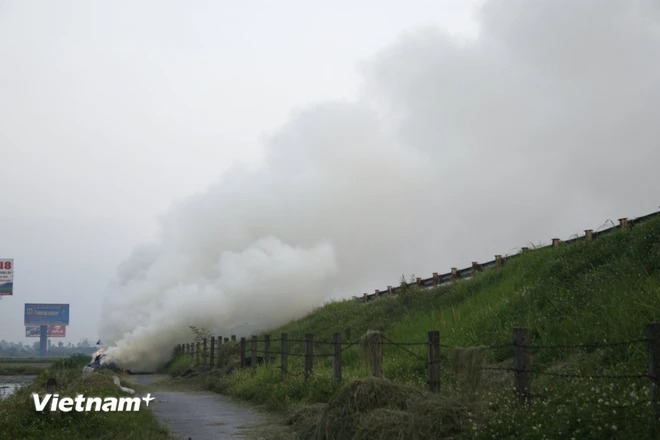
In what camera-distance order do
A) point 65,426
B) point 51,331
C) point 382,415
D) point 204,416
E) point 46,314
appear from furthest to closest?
point 51,331, point 46,314, point 204,416, point 65,426, point 382,415

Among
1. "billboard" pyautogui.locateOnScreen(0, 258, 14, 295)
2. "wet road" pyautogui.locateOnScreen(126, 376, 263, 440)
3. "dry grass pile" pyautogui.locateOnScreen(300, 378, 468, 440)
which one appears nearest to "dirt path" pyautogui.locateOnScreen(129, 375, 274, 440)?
"wet road" pyautogui.locateOnScreen(126, 376, 263, 440)

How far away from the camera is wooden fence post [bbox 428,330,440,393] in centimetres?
1102

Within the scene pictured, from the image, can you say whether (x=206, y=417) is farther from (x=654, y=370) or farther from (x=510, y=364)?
(x=654, y=370)

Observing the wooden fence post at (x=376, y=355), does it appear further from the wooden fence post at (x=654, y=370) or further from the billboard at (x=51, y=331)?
the billboard at (x=51, y=331)

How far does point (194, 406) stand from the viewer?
57.7 feet

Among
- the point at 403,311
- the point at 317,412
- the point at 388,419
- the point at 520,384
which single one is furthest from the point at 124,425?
the point at 403,311

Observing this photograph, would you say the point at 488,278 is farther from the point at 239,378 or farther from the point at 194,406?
the point at 194,406

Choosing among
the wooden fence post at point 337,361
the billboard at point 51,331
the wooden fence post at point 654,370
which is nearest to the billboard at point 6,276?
the billboard at point 51,331

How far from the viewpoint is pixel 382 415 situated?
9.57m

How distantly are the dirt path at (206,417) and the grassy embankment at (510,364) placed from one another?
0.73 m

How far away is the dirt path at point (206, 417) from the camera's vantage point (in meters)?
12.2

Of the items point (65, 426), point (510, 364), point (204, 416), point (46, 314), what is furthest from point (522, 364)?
point (46, 314)

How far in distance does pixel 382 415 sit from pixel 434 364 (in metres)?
1.81

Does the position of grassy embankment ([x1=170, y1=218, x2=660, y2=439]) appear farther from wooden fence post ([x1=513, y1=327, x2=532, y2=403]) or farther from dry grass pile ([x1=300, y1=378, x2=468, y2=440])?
wooden fence post ([x1=513, y1=327, x2=532, y2=403])
